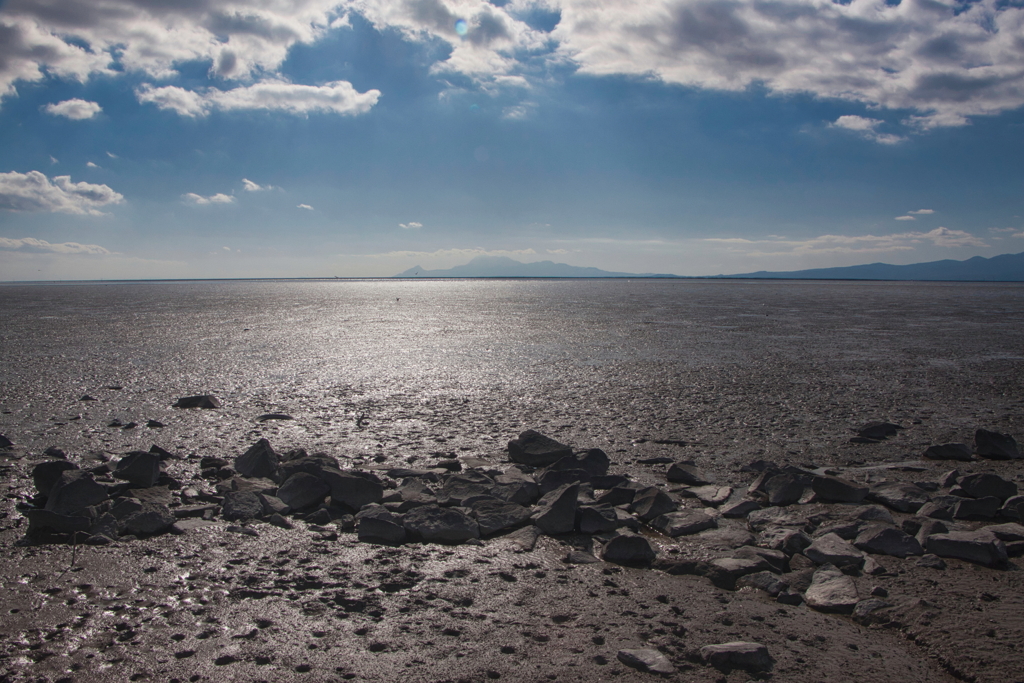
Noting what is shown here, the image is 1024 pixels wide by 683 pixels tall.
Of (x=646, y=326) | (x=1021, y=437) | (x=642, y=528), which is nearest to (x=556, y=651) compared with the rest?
(x=642, y=528)

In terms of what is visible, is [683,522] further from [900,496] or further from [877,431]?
[877,431]

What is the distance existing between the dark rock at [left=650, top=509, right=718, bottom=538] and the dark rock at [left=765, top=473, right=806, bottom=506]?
84 centimetres

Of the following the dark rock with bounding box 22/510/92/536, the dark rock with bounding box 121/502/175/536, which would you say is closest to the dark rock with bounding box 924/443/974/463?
the dark rock with bounding box 121/502/175/536

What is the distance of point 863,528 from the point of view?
470 cm

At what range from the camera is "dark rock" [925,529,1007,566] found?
4.27 meters

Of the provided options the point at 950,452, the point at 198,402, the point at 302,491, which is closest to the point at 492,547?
the point at 302,491

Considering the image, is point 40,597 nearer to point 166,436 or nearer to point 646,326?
point 166,436

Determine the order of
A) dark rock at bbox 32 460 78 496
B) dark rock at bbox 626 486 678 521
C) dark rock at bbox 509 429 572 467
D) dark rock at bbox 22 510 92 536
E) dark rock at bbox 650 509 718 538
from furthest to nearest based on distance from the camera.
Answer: dark rock at bbox 509 429 572 467
dark rock at bbox 32 460 78 496
dark rock at bbox 626 486 678 521
dark rock at bbox 650 509 718 538
dark rock at bbox 22 510 92 536

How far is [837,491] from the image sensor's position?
5.49 metres

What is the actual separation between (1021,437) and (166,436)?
34.7ft

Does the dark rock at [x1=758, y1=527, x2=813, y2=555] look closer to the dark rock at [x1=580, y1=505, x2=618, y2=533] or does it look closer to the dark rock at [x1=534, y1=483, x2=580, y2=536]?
the dark rock at [x1=580, y1=505, x2=618, y2=533]

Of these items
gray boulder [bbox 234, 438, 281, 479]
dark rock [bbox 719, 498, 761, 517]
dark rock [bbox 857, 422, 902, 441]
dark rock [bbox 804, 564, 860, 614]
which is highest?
gray boulder [bbox 234, 438, 281, 479]

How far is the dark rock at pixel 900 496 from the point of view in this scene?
210 inches

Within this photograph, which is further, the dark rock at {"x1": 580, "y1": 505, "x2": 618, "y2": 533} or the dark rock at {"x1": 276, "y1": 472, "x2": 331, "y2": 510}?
the dark rock at {"x1": 276, "y1": 472, "x2": 331, "y2": 510}
